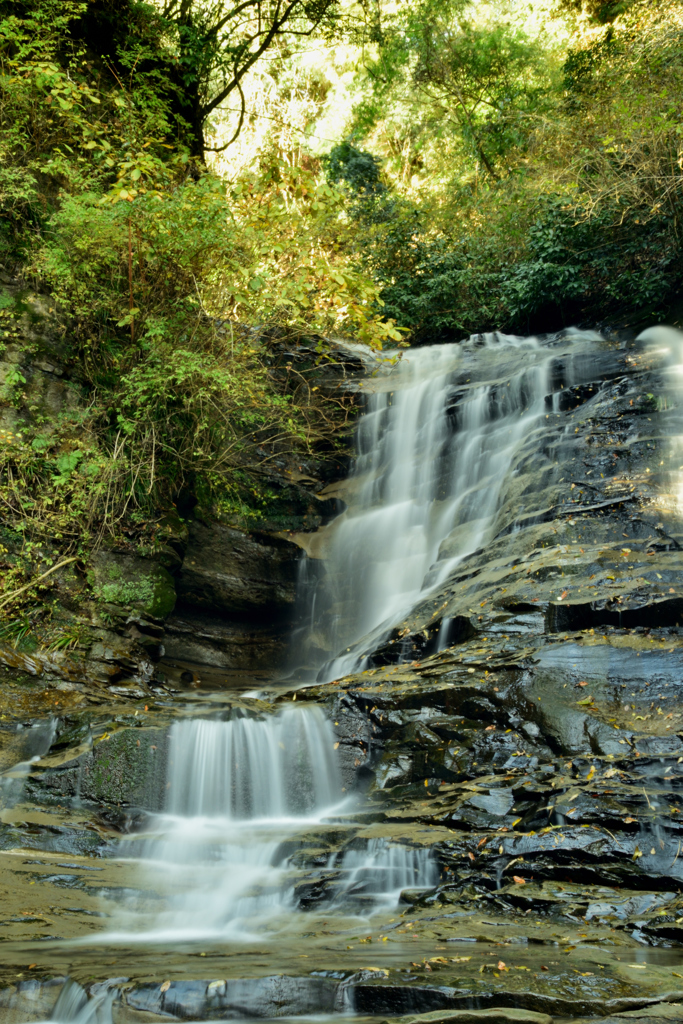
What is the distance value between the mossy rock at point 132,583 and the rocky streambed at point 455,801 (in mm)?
271

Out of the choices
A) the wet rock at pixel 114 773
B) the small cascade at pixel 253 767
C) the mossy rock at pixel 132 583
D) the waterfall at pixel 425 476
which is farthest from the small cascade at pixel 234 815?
the mossy rock at pixel 132 583

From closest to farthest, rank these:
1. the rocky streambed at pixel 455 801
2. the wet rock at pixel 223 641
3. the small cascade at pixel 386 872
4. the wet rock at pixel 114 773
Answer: the rocky streambed at pixel 455 801 < the small cascade at pixel 386 872 < the wet rock at pixel 114 773 < the wet rock at pixel 223 641

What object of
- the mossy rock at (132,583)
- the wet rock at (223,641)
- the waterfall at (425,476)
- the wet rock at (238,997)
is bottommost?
the wet rock at (238,997)

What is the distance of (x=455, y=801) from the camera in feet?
18.6

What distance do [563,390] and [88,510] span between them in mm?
6978

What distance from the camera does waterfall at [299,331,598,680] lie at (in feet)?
33.1

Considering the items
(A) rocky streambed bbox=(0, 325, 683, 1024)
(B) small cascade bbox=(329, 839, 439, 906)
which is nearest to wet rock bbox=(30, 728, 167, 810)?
(A) rocky streambed bbox=(0, 325, 683, 1024)

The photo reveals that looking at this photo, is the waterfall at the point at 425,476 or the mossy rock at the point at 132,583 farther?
the waterfall at the point at 425,476

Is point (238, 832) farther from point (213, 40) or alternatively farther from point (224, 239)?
A: point (213, 40)

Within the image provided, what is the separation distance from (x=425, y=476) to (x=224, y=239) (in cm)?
468

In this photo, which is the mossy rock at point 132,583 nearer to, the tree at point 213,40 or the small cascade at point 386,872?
the small cascade at point 386,872

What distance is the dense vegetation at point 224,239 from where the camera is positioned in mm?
9391

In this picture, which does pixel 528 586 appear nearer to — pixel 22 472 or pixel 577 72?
pixel 22 472

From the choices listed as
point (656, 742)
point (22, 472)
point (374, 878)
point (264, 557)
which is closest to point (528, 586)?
point (656, 742)
